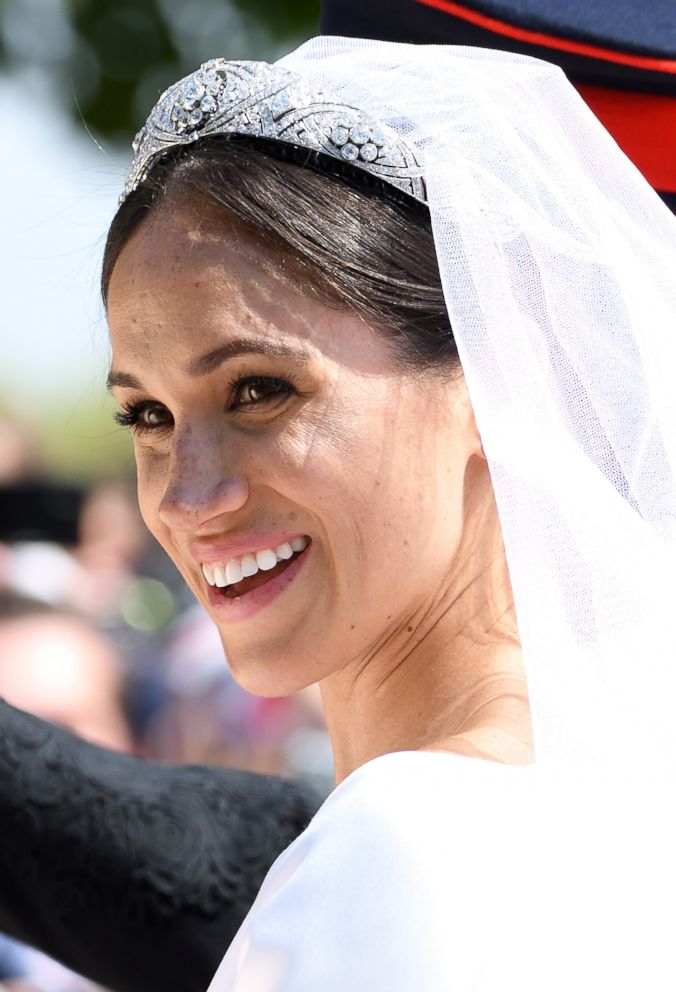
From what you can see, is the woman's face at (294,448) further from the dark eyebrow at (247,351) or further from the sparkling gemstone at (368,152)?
the sparkling gemstone at (368,152)

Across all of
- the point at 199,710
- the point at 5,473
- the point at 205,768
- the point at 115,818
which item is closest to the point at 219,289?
the point at 115,818

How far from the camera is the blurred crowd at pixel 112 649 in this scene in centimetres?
472

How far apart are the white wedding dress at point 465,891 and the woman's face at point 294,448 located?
1.12 feet

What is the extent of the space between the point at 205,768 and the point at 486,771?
1.38 metres

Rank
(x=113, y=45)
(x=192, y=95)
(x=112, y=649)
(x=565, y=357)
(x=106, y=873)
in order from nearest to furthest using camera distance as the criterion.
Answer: (x=565, y=357), (x=192, y=95), (x=106, y=873), (x=112, y=649), (x=113, y=45)

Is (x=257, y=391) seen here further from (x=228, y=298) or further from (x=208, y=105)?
(x=208, y=105)

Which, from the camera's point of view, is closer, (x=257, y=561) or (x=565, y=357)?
(x=565, y=357)

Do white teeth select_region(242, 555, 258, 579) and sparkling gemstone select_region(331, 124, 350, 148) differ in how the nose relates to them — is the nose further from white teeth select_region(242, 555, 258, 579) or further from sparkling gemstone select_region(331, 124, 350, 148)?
sparkling gemstone select_region(331, 124, 350, 148)

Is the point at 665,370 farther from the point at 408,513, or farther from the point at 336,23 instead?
the point at 336,23

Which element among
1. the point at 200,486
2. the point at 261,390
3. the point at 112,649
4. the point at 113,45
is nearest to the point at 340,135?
the point at 261,390

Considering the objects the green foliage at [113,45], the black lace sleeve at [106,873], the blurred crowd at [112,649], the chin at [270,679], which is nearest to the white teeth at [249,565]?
the chin at [270,679]

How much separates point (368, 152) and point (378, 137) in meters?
0.02

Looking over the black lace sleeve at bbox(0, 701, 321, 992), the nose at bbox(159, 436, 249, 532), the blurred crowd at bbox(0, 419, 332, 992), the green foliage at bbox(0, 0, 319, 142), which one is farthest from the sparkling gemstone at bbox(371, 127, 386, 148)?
the green foliage at bbox(0, 0, 319, 142)

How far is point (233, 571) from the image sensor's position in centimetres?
174
